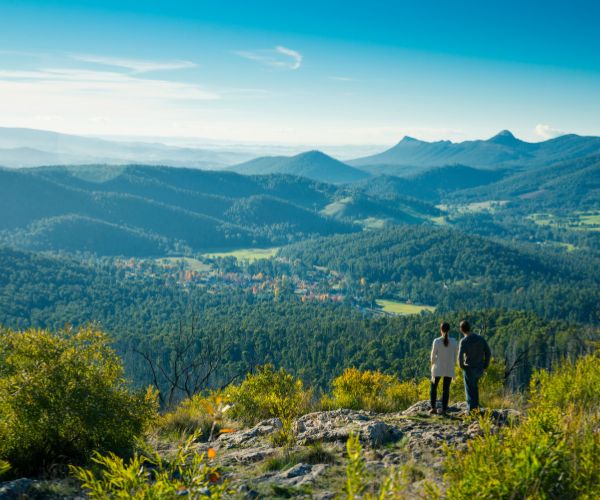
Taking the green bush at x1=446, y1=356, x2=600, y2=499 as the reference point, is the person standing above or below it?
below

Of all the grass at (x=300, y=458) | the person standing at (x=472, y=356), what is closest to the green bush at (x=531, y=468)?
the grass at (x=300, y=458)

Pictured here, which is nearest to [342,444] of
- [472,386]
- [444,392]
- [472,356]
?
[444,392]

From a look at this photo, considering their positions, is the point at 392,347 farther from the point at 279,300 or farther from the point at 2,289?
the point at 2,289

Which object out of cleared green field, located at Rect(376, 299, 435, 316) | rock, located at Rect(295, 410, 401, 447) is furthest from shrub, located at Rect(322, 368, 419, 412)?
cleared green field, located at Rect(376, 299, 435, 316)

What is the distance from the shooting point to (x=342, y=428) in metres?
12.3

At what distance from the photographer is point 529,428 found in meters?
7.37

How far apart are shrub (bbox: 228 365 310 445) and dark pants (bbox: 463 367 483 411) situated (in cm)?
493

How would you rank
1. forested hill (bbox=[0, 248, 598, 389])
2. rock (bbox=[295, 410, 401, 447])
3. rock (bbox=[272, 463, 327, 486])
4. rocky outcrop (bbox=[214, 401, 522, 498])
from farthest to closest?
forested hill (bbox=[0, 248, 598, 389]) < rock (bbox=[295, 410, 401, 447]) < rock (bbox=[272, 463, 327, 486]) < rocky outcrop (bbox=[214, 401, 522, 498])

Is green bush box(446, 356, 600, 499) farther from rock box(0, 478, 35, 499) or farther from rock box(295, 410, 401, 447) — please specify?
rock box(0, 478, 35, 499)

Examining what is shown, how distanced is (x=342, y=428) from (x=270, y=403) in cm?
496

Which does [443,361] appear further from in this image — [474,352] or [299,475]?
[299,475]

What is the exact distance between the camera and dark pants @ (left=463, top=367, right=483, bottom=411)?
42.8 feet

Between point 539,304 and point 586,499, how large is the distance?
602 feet

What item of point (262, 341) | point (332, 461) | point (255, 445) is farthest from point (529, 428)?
point (262, 341)
